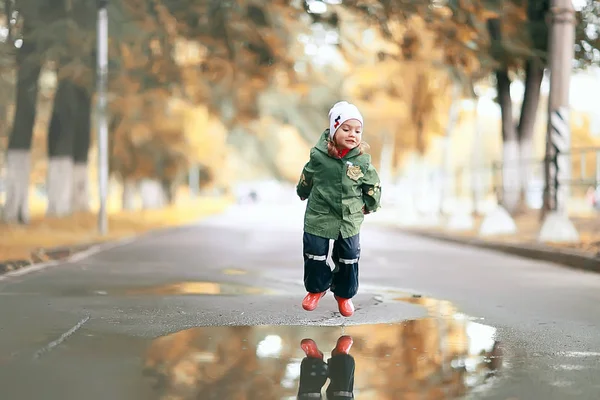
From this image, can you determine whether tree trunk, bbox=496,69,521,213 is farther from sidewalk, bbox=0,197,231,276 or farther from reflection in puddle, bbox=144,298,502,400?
reflection in puddle, bbox=144,298,502,400

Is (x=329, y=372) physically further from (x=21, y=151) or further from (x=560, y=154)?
(x=21, y=151)

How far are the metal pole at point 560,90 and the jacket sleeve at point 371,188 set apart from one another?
37.3ft

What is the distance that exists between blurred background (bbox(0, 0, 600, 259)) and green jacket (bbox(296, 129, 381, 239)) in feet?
34.4

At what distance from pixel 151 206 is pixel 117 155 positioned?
15292mm

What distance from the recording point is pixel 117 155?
39.8 metres

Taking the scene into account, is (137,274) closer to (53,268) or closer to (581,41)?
(53,268)

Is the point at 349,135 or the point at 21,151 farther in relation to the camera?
the point at 21,151

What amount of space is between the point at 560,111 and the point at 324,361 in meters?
13.5

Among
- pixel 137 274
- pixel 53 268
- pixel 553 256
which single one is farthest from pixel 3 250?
pixel 553 256

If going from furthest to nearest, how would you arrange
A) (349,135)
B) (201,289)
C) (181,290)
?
(201,289) → (181,290) → (349,135)

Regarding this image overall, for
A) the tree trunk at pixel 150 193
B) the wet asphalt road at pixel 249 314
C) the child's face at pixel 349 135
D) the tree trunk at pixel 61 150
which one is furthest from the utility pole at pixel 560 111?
the tree trunk at pixel 150 193

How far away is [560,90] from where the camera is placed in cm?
1894

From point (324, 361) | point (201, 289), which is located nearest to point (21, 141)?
point (201, 289)

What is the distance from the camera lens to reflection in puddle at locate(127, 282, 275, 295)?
36.9 feet
